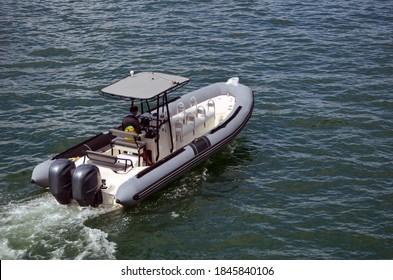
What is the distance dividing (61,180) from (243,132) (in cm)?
673

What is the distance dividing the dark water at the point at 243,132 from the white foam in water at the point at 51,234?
0.12ft

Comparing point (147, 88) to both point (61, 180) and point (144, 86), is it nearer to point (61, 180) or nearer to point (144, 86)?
point (144, 86)

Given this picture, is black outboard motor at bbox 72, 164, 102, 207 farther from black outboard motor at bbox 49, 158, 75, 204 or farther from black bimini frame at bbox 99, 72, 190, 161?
black bimini frame at bbox 99, 72, 190, 161

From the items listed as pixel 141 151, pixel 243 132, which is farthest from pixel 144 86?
pixel 243 132

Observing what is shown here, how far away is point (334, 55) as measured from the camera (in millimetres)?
24562

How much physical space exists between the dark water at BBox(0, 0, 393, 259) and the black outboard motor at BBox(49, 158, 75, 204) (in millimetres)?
426

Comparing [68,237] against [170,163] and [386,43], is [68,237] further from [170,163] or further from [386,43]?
[386,43]

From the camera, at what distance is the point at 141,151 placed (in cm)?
1566

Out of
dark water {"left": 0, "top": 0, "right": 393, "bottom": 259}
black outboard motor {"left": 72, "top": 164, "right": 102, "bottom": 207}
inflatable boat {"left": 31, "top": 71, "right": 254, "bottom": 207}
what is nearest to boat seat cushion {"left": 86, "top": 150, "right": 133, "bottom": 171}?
inflatable boat {"left": 31, "top": 71, "right": 254, "bottom": 207}

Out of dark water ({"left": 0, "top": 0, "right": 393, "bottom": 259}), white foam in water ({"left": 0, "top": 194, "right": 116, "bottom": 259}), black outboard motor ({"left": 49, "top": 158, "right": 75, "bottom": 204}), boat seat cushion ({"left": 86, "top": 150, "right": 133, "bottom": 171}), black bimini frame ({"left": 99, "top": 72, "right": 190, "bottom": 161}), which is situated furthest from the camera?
black bimini frame ({"left": 99, "top": 72, "right": 190, "bottom": 161})

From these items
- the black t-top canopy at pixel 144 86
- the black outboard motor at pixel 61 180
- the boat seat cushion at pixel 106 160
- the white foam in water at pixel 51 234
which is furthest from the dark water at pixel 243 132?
the black t-top canopy at pixel 144 86

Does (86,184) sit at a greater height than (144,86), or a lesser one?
lesser

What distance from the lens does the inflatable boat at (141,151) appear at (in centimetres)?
1420

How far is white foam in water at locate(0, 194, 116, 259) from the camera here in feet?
43.2
